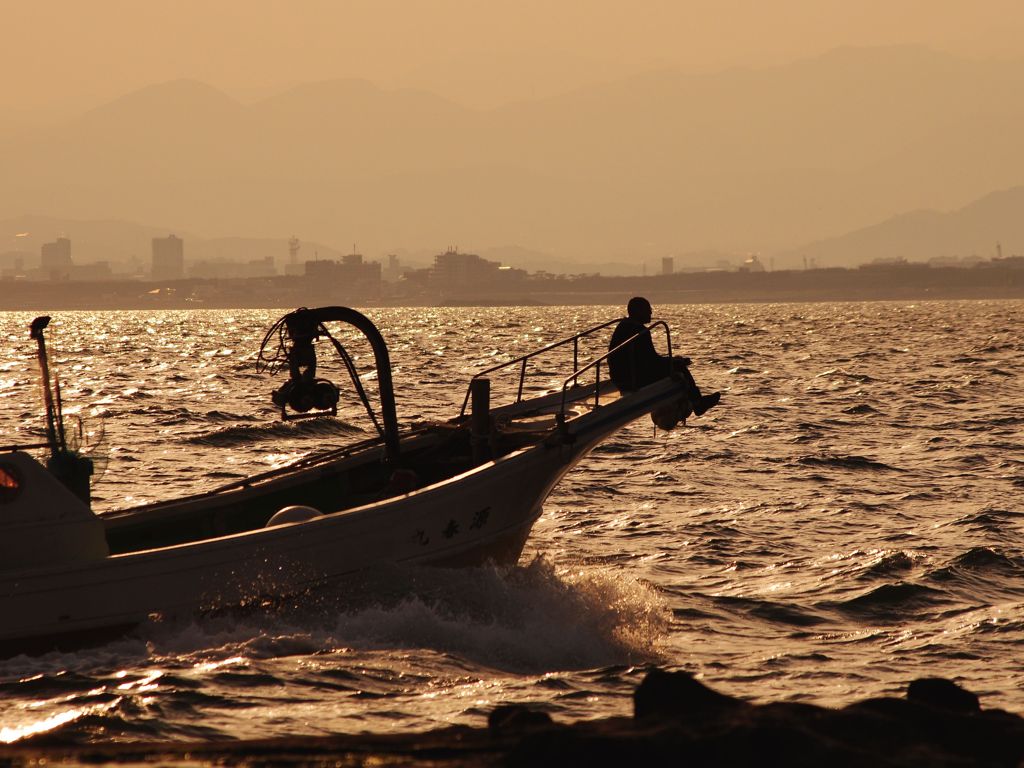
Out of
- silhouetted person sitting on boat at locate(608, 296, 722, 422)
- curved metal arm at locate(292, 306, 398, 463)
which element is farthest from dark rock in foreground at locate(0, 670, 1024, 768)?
silhouetted person sitting on boat at locate(608, 296, 722, 422)

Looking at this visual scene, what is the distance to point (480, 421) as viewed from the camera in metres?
15.9

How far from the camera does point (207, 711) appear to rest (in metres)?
11.2

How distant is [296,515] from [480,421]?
9.40 ft

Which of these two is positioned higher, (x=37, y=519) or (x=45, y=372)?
(x=45, y=372)

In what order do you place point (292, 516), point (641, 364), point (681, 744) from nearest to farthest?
1. point (681, 744)
2. point (292, 516)
3. point (641, 364)

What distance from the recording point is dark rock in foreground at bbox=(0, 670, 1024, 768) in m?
6.74

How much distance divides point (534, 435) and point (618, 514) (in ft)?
18.7

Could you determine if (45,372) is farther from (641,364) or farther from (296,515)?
(641,364)

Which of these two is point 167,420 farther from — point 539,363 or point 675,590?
point 539,363

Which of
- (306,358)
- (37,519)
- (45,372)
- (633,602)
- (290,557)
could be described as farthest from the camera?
(633,602)

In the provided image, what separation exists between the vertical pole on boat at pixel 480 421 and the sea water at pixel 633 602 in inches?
54.7

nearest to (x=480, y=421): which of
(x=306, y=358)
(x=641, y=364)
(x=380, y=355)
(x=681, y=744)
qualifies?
(x=380, y=355)

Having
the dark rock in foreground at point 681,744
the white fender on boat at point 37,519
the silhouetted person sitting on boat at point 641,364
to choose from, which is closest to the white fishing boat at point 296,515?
the white fender on boat at point 37,519

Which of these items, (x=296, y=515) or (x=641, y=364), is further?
(x=641, y=364)
